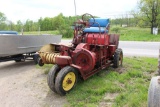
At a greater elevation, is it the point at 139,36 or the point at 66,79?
the point at 139,36

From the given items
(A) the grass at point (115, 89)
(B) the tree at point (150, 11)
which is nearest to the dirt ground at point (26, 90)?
(A) the grass at point (115, 89)

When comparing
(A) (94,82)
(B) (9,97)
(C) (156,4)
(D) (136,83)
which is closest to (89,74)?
(A) (94,82)

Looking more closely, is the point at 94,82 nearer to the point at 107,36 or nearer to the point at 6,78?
the point at 107,36

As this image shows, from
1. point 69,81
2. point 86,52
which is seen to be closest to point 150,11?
point 86,52

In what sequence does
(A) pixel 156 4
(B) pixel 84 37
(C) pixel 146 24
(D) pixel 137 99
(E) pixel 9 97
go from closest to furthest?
(D) pixel 137 99 → (E) pixel 9 97 → (B) pixel 84 37 → (A) pixel 156 4 → (C) pixel 146 24

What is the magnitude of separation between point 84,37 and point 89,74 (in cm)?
104

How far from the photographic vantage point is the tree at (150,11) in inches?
792

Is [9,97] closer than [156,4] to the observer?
Yes

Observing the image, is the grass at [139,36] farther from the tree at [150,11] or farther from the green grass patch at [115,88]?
the green grass patch at [115,88]

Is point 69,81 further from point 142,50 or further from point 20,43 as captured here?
point 142,50

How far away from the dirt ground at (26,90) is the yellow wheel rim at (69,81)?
0.20 m

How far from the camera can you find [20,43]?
20.5 feet

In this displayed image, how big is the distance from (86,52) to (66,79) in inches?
30.5

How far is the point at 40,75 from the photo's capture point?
5.46 meters
